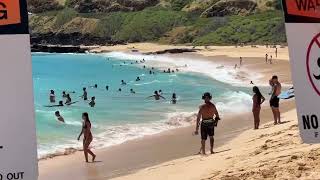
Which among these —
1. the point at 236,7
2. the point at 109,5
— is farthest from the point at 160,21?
the point at 109,5

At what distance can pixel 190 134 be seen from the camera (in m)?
18.7

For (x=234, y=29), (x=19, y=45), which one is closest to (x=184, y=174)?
(x=19, y=45)

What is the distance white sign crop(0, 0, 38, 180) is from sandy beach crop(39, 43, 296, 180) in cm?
608

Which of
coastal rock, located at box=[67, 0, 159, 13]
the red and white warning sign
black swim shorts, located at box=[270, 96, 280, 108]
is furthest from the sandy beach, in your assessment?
Result: coastal rock, located at box=[67, 0, 159, 13]

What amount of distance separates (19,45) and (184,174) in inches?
357

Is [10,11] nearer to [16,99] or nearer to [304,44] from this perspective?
[16,99]

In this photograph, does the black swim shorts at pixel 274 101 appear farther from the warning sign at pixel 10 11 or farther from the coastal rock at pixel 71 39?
the coastal rock at pixel 71 39

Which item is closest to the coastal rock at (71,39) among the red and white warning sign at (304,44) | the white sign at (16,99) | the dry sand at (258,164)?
the dry sand at (258,164)

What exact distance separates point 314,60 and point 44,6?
173 meters

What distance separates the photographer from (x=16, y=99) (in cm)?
173

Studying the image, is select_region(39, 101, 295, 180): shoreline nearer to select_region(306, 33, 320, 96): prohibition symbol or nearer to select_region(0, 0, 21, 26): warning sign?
select_region(306, 33, 320, 96): prohibition symbol

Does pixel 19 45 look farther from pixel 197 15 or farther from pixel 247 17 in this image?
pixel 197 15

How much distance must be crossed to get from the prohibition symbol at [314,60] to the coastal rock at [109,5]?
153m

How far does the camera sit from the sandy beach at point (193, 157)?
896 cm
